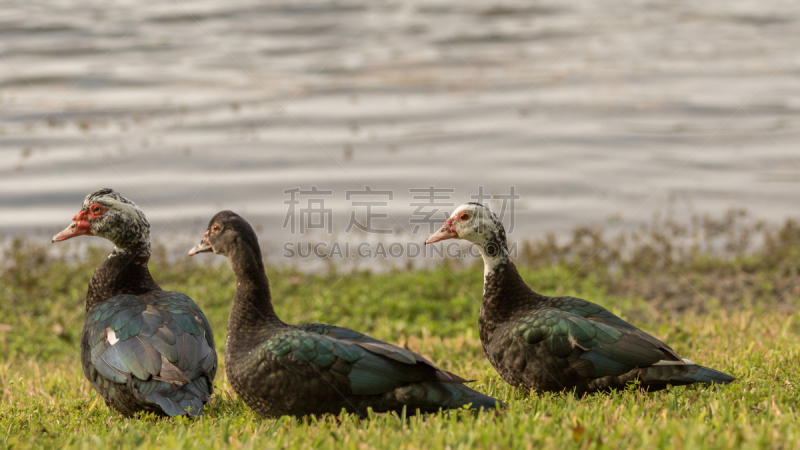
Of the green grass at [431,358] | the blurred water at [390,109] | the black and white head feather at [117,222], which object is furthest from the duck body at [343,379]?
the blurred water at [390,109]

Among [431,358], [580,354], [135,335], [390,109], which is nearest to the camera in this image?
[580,354]

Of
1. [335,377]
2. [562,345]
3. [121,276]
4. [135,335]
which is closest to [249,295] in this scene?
[135,335]

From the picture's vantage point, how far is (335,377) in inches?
181

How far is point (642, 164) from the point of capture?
14734 millimetres

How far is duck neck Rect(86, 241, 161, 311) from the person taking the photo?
597 centimetres

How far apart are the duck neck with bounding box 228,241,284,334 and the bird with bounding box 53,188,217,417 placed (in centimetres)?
38

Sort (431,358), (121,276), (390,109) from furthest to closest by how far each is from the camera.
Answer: (390,109), (431,358), (121,276)

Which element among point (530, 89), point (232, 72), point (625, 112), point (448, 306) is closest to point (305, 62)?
point (232, 72)

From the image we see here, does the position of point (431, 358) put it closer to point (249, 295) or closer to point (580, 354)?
point (580, 354)

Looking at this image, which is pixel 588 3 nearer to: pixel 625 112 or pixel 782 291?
pixel 625 112

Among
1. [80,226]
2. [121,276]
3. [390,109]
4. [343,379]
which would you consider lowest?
[343,379]

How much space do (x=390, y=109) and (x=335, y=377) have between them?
45.8 feet

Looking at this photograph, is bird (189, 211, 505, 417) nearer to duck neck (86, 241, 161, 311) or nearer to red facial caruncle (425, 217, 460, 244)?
red facial caruncle (425, 217, 460, 244)

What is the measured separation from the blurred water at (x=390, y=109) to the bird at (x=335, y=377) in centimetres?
737
